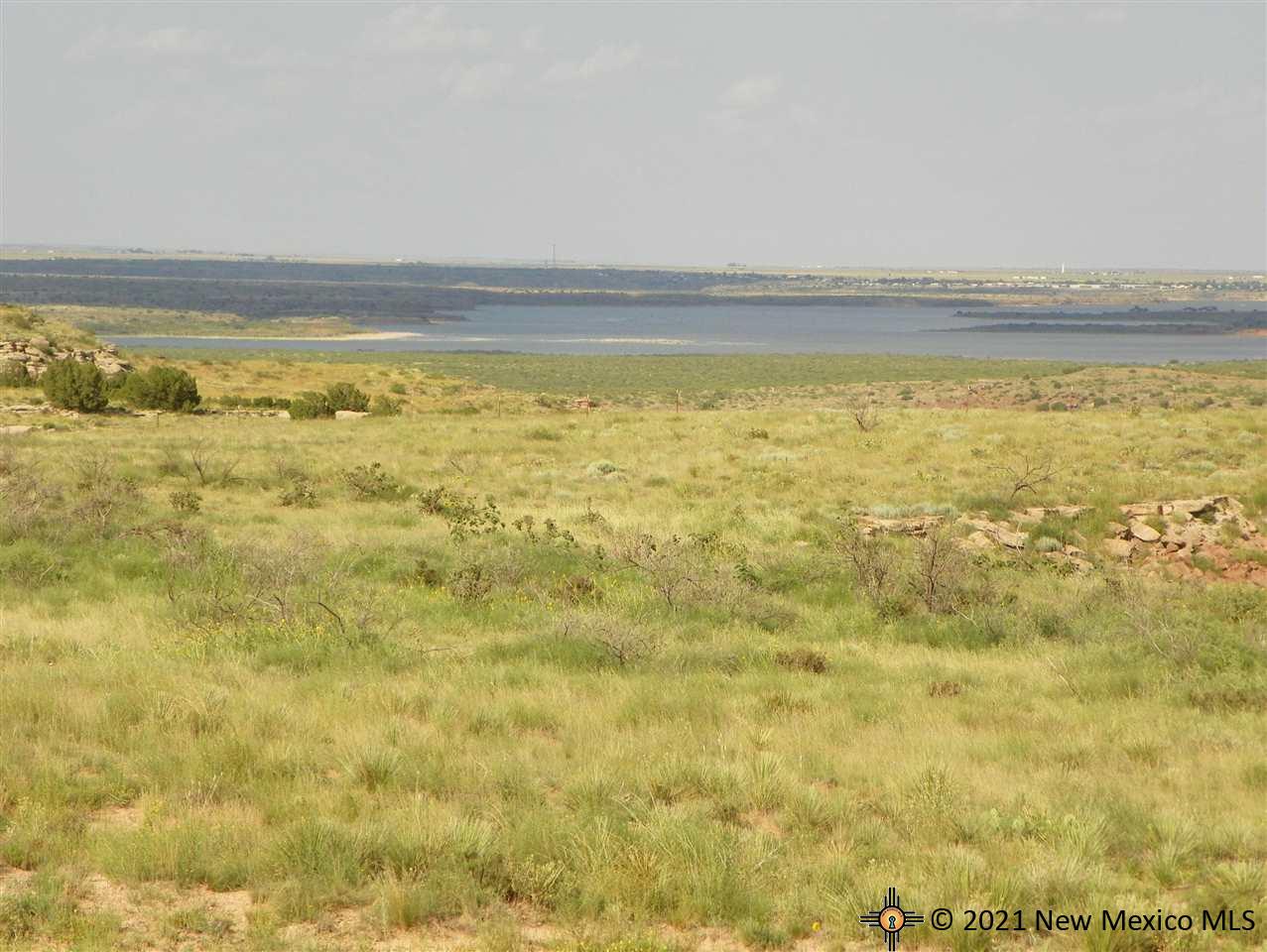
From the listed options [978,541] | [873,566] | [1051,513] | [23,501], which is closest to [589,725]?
[873,566]

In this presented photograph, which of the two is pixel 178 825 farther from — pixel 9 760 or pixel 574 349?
pixel 574 349

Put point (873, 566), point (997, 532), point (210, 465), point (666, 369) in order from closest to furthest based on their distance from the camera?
point (873, 566) < point (997, 532) < point (210, 465) < point (666, 369)

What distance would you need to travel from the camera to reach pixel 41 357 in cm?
4578

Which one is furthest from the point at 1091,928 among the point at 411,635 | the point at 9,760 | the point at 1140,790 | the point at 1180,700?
the point at 411,635

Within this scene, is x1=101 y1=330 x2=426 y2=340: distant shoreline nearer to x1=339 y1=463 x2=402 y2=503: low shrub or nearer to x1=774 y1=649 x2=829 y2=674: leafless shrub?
→ x1=339 y1=463 x2=402 y2=503: low shrub

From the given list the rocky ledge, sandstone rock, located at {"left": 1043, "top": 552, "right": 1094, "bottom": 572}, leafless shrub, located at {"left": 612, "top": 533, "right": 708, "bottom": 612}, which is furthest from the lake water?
sandstone rock, located at {"left": 1043, "top": 552, "right": 1094, "bottom": 572}

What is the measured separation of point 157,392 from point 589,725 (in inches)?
1418

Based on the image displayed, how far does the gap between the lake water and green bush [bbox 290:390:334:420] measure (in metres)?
67.6

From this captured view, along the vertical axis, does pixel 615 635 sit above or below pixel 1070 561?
above

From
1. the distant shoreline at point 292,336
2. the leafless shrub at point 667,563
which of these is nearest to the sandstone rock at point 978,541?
the leafless shrub at point 667,563

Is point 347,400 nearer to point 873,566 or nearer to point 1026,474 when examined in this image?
point 1026,474

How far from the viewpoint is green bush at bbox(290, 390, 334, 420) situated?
41125 mm

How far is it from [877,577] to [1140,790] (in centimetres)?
675

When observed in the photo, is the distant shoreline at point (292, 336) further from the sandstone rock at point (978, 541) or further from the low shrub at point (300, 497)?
the sandstone rock at point (978, 541)
